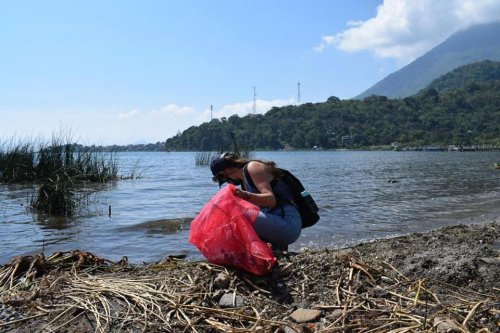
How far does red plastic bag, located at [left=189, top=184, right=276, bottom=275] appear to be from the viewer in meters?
3.50

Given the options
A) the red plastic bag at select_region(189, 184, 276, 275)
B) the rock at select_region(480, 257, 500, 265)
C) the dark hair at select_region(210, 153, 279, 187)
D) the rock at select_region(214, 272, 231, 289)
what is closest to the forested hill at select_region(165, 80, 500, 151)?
the dark hair at select_region(210, 153, 279, 187)

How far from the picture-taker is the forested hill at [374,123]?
10750 cm

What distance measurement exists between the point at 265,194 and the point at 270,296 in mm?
944

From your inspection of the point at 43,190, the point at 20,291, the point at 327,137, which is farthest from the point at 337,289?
the point at 327,137

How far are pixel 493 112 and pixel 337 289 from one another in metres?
132

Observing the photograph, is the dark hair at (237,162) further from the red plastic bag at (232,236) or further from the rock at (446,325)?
the rock at (446,325)

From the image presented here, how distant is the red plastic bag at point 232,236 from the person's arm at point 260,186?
79mm

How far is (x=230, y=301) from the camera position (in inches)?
123

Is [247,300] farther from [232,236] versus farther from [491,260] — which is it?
[491,260]

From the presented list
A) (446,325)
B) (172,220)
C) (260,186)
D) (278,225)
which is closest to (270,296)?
(278,225)

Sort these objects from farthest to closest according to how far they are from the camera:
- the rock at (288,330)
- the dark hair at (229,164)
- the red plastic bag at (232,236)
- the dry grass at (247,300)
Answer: the dark hair at (229,164) → the red plastic bag at (232,236) → the dry grass at (247,300) → the rock at (288,330)

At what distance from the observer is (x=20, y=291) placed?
3.45m

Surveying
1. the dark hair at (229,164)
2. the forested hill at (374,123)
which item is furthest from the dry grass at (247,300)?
the forested hill at (374,123)

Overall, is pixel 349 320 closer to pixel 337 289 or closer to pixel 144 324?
pixel 337 289
